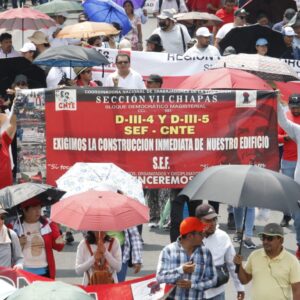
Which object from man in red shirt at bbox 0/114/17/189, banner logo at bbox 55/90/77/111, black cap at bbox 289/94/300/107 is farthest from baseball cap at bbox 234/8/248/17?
man in red shirt at bbox 0/114/17/189

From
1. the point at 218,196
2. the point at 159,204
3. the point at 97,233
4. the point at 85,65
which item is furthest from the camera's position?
the point at 85,65

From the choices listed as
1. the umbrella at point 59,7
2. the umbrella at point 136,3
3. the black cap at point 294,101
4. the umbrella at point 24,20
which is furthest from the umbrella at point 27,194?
the umbrella at point 136,3

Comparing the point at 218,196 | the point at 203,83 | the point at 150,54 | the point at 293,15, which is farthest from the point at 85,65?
the point at 218,196

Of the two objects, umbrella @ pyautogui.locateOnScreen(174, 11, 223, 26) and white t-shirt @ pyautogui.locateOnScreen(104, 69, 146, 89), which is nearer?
white t-shirt @ pyautogui.locateOnScreen(104, 69, 146, 89)

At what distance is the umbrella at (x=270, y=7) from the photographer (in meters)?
22.5

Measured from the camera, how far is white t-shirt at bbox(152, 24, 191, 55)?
21.1 meters

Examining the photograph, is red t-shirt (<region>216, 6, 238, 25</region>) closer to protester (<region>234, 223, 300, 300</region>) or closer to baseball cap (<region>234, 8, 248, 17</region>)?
baseball cap (<region>234, 8, 248, 17</region>)

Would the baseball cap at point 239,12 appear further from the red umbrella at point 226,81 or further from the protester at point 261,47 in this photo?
the red umbrella at point 226,81

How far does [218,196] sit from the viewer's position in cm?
1009

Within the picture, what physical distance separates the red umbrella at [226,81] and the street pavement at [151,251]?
1.67 meters

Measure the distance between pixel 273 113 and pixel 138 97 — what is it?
1357mm

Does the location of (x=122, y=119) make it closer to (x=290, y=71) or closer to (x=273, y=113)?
(x=273, y=113)

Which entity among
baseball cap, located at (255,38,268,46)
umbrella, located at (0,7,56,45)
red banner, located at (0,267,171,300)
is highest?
umbrella, located at (0,7,56,45)

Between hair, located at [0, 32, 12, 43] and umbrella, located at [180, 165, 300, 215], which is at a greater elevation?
hair, located at [0, 32, 12, 43]
